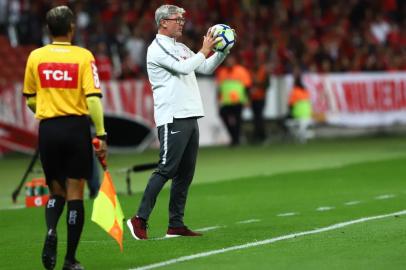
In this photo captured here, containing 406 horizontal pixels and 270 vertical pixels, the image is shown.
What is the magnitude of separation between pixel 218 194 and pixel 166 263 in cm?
720

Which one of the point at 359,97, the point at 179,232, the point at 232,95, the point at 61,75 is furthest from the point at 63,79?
the point at 359,97

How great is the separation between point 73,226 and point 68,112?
894 millimetres

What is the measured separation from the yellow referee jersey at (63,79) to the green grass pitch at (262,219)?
1363 millimetres

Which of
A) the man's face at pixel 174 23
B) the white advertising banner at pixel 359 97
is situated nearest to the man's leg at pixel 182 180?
the man's face at pixel 174 23

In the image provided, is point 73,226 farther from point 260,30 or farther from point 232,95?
point 260,30

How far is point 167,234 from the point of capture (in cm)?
1209

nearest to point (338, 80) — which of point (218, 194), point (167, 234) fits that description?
point (218, 194)

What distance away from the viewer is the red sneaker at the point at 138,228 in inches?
464

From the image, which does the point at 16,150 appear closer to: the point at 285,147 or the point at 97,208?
the point at 285,147

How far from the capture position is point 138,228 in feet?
38.6

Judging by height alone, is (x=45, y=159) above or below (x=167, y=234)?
above

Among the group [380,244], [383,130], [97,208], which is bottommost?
[383,130]

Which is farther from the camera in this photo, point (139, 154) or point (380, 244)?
point (139, 154)

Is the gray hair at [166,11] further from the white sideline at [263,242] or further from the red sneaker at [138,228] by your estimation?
the white sideline at [263,242]
